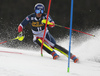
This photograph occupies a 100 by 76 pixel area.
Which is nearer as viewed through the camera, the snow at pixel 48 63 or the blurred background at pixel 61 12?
the snow at pixel 48 63

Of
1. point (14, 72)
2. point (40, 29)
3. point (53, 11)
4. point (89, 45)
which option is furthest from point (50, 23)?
point (53, 11)

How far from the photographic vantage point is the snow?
288 cm

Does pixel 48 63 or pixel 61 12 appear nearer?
pixel 48 63

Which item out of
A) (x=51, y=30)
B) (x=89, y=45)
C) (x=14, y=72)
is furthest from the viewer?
(x=51, y=30)

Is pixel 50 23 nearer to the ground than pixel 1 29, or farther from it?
farther from it

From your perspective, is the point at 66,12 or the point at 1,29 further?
the point at 1,29

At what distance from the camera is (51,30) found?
1092 cm

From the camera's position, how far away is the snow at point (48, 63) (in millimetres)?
2885

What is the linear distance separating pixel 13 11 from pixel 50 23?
6.02 metres

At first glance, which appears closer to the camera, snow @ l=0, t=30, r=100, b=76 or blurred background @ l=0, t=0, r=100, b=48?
snow @ l=0, t=30, r=100, b=76

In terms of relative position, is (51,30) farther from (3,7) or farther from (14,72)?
(14,72)

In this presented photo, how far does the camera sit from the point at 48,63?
12.2ft

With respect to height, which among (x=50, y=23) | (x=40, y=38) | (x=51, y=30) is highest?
(x=50, y=23)

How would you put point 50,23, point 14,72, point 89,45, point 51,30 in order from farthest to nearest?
1. point 51,30
2. point 89,45
3. point 50,23
4. point 14,72
